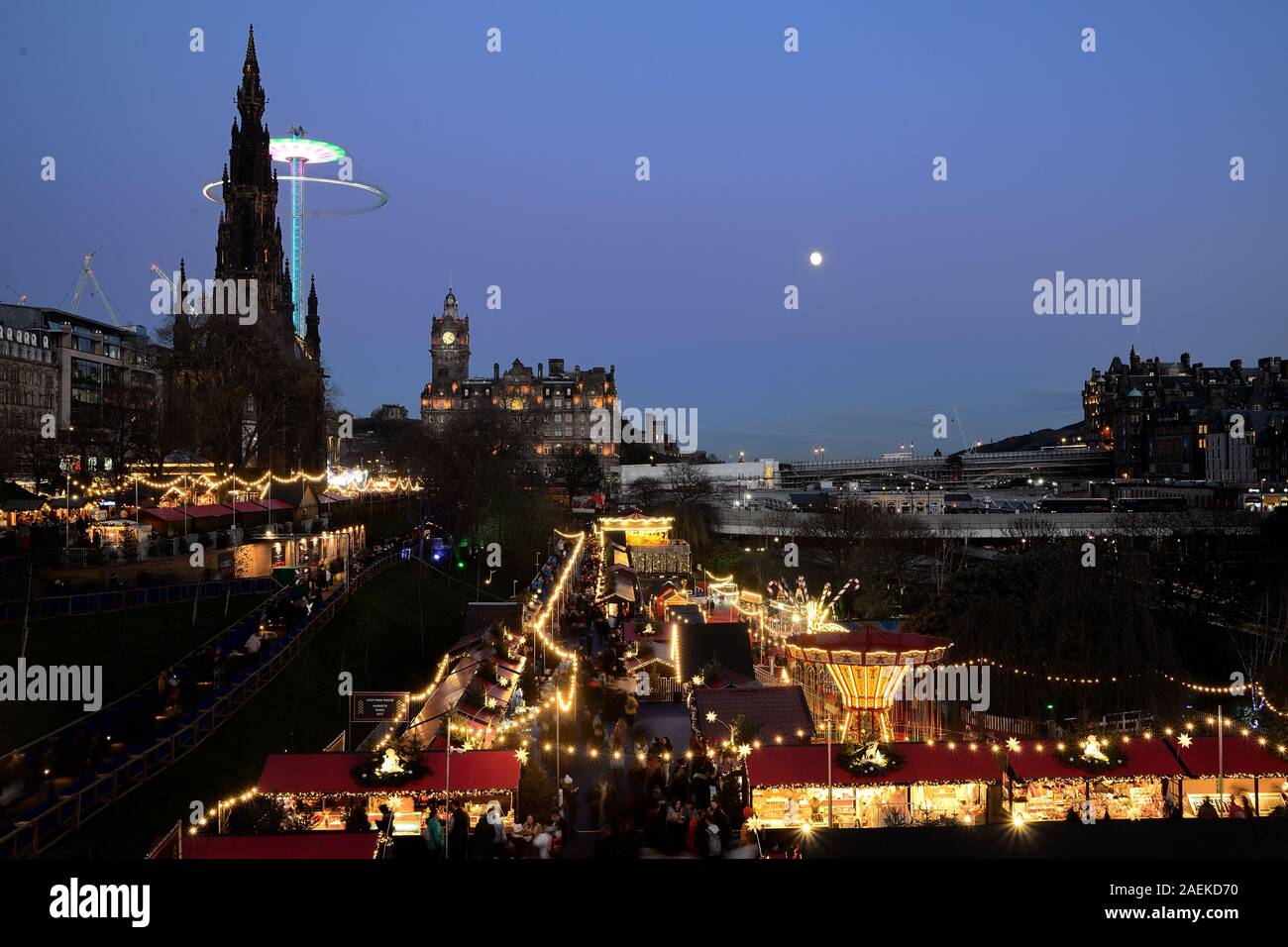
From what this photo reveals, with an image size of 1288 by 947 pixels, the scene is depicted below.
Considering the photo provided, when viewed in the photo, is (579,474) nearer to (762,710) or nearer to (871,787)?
(762,710)

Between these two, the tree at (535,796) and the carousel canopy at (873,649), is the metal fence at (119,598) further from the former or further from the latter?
the carousel canopy at (873,649)

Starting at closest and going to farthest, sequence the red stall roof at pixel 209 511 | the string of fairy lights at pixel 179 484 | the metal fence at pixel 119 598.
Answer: the metal fence at pixel 119 598
the red stall roof at pixel 209 511
the string of fairy lights at pixel 179 484

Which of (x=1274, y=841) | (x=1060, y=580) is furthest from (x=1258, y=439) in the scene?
(x=1274, y=841)

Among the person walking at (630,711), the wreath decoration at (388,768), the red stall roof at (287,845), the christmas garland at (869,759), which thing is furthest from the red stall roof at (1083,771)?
the red stall roof at (287,845)

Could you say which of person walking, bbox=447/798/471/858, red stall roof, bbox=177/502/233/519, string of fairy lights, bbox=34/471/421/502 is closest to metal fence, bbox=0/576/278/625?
red stall roof, bbox=177/502/233/519

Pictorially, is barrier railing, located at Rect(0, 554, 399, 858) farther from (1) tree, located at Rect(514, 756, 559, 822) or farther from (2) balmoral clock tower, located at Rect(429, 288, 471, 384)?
(2) balmoral clock tower, located at Rect(429, 288, 471, 384)

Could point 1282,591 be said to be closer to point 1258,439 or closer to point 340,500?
point 340,500
